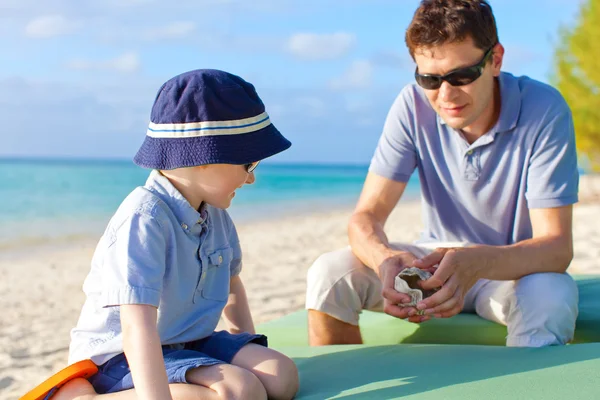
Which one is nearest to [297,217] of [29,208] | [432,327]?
[29,208]

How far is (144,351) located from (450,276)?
116 cm

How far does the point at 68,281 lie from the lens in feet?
22.8

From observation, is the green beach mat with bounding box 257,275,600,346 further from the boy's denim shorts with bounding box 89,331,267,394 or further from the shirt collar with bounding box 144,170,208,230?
the shirt collar with bounding box 144,170,208,230

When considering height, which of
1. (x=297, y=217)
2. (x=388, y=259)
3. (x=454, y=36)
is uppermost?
(x=454, y=36)

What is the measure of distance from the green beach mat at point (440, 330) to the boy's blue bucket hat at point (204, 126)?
1.29 meters

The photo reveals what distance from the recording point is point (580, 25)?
1545 centimetres

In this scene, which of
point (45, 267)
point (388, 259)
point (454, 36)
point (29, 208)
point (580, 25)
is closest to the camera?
point (388, 259)

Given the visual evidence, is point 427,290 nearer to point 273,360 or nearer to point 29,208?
point 273,360

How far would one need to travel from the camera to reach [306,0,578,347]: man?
8.67 ft

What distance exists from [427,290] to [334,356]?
440mm

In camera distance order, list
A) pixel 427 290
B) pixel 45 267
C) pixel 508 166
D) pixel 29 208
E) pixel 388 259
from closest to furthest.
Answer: pixel 427 290 < pixel 388 259 < pixel 508 166 < pixel 45 267 < pixel 29 208

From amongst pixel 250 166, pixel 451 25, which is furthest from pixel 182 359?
pixel 451 25

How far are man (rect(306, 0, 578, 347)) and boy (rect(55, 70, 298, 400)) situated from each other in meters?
0.68

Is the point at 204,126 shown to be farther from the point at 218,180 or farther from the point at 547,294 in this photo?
the point at 547,294
